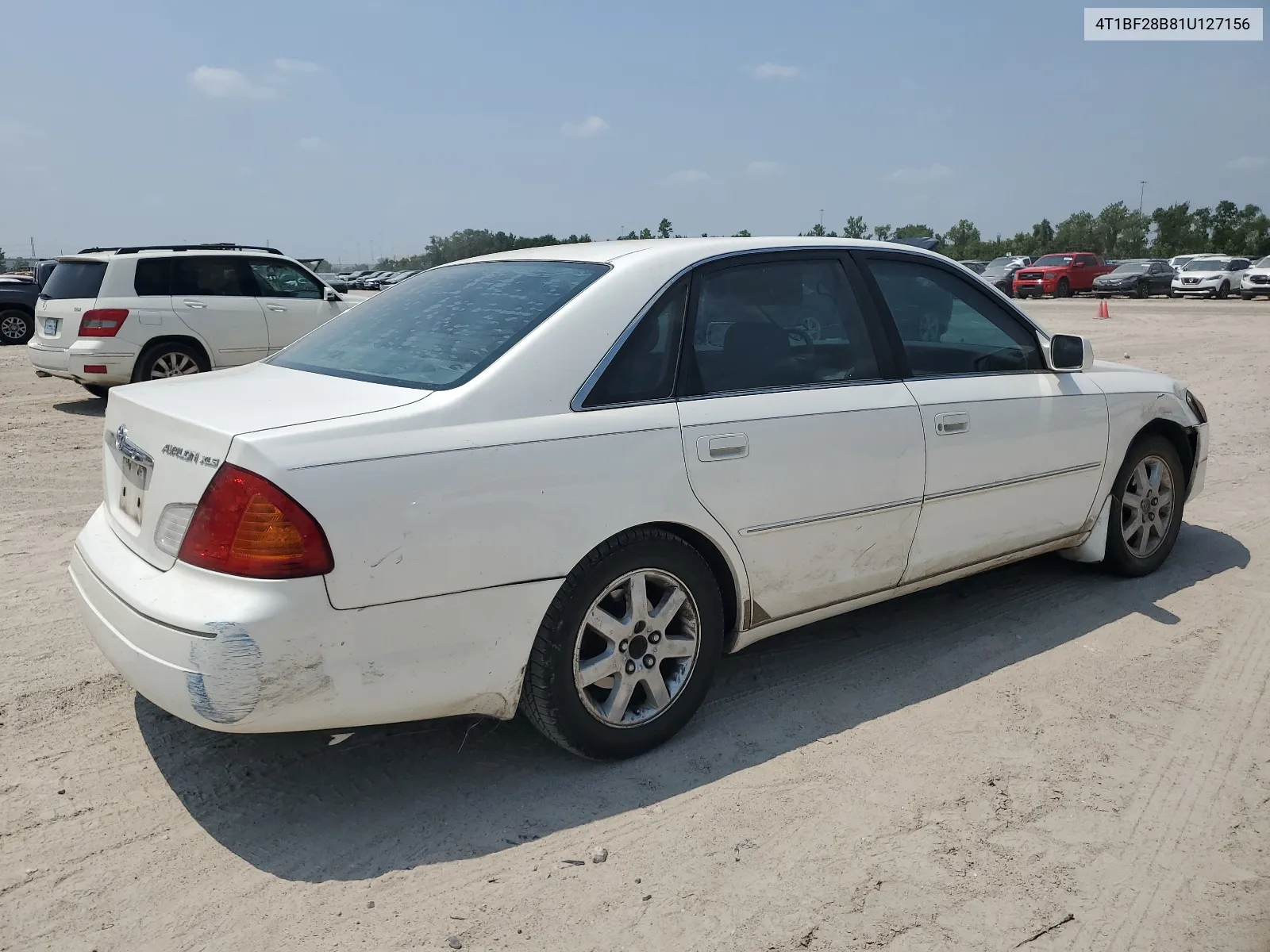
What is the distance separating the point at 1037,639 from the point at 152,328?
9.89m

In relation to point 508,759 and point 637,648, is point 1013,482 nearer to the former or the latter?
point 637,648

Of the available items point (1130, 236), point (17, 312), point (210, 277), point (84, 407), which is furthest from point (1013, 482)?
point (1130, 236)

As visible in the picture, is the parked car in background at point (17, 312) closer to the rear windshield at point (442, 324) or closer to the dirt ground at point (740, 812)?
the dirt ground at point (740, 812)

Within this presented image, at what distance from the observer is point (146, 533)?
3125 mm

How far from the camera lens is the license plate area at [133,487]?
3201mm

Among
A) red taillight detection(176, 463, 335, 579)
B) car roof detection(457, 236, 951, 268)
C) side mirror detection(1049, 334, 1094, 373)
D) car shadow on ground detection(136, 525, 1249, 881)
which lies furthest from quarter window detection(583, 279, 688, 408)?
side mirror detection(1049, 334, 1094, 373)

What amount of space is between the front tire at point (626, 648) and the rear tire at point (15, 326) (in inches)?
834

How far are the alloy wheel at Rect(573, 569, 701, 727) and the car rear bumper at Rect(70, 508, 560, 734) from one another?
0.80ft

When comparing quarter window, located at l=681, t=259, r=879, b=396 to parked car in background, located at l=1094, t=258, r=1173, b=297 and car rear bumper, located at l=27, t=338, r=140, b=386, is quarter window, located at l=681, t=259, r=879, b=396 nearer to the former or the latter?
car rear bumper, located at l=27, t=338, r=140, b=386

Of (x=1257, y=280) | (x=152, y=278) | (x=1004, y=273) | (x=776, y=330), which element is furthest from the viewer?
(x=1004, y=273)

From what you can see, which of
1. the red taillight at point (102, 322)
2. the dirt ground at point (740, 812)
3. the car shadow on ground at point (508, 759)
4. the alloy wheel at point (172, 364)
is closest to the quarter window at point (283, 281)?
the alloy wheel at point (172, 364)

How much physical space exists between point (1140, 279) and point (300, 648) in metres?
39.4

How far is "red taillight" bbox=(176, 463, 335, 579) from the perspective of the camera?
2748 millimetres

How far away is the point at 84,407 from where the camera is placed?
1171 centimetres
